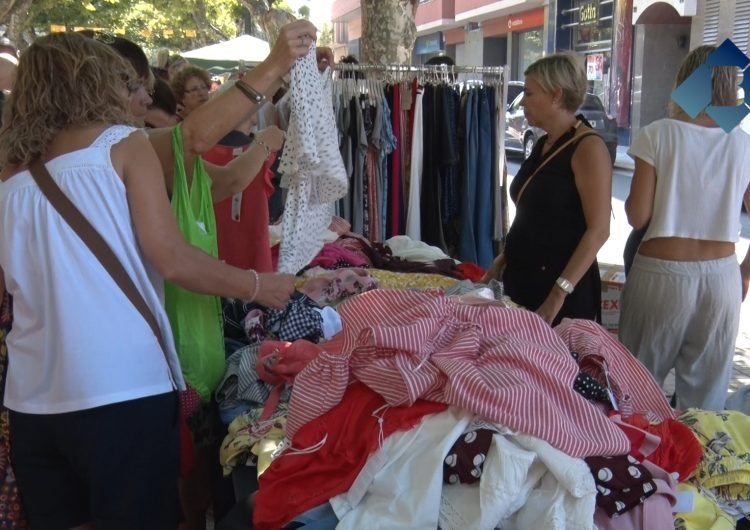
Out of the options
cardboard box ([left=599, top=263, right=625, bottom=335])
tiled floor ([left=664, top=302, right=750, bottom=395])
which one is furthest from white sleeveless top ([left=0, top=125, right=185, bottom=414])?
tiled floor ([left=664, top=302, right=750, bottom=395])

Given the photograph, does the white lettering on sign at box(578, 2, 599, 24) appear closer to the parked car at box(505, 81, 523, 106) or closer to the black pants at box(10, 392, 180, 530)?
the parked car at box(505, 81, 523, 106)

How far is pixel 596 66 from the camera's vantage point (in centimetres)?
1988

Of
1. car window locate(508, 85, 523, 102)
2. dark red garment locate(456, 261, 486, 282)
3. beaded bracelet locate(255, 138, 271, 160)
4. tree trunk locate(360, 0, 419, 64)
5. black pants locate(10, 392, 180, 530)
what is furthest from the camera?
car window locate(508, 85, 523, 102)

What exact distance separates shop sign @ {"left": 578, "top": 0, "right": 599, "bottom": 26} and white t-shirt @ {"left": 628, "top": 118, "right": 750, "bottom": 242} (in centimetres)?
1888

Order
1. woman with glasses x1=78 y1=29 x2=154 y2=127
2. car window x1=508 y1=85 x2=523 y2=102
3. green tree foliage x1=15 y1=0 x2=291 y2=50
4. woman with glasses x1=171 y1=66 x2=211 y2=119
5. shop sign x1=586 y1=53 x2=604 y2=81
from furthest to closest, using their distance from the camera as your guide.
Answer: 1. green tree foliage x1=15 y1=0 x2=291 y2=50
2. shop sign x1=586 y1=53 x2=604 y2=81
3. car window x1=508 y1=85 x2=523 y2=102
4. woman with glasses x1=171 y1=66 x2=211 y2=119
5. woman with glasses x1=78 y1=29 x2=154 y2=127

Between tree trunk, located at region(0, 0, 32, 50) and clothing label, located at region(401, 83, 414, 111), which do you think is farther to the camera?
tree trunk, located at region(0, 0, 32, 50)

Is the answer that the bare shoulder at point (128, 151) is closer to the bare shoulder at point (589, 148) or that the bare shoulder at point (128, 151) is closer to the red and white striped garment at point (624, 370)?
the red and white striped garment at point (624, 370)

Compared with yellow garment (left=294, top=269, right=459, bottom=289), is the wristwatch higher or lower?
higher

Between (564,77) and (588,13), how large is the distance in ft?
63.7

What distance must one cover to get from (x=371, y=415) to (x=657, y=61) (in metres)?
18.0

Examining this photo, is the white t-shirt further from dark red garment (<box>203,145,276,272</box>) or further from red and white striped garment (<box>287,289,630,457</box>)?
dark red garment (<box>203,145,276,272</box>)

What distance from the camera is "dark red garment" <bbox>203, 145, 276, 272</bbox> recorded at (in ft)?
9.30

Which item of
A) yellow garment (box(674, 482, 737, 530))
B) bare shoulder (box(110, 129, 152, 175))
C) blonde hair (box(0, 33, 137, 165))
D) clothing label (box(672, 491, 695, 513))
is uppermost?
blonde hair (box(0, 33, 137, 165))

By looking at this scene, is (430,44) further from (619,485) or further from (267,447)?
(619,485)
